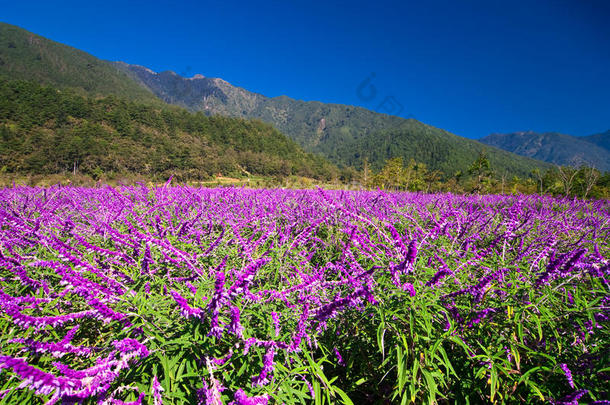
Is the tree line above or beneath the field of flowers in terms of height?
above

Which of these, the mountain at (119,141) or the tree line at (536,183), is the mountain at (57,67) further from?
the tree line at (536,183)

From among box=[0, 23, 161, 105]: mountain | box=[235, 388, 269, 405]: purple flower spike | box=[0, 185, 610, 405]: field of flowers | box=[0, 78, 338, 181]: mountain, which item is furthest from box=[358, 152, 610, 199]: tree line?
box=[0, 23, 161, 105]: mountain

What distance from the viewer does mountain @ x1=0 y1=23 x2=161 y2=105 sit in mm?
138625

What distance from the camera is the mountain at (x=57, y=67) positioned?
138625 mm

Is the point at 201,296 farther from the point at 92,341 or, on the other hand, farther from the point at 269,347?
the point at 92,341

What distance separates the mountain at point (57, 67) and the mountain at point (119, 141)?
51950mm

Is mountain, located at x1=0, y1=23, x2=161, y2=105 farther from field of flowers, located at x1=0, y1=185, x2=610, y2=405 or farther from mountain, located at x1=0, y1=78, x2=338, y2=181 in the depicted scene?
field of flowers, located at x1=0, y1=185, x2=610, y2=405

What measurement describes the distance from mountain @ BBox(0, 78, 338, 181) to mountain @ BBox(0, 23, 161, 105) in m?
51.9

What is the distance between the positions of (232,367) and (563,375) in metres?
2.23

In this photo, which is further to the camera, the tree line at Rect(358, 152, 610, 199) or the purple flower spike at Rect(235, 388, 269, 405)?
the tree line at Rect(358, 152, 610, 199)

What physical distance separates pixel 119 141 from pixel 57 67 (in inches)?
5456

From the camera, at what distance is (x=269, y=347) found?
149 centimetres

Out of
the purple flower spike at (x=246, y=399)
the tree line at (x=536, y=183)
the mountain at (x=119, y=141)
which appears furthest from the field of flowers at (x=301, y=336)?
the mountain at (x=119, y=141)

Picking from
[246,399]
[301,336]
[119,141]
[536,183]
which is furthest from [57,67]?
[536,183]
